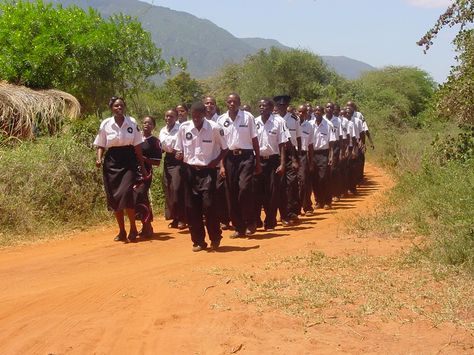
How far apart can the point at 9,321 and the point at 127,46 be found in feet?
41.9

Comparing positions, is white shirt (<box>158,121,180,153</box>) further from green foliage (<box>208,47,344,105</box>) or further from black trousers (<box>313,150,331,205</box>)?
green foliage (<box>208,47,344,105</box>)

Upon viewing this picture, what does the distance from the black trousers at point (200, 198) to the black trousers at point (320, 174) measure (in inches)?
207

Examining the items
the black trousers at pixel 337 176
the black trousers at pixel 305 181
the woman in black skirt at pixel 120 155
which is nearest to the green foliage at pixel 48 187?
the woman in black skirt at pixel 120 155

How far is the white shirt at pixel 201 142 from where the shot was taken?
28.1 feet

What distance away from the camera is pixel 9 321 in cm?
588

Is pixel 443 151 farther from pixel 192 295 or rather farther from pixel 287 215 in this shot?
pixel 192 295

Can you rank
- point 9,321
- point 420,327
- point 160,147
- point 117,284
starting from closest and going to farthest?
point 420,327 → point 9,321 → point 117,284 → point 160,147

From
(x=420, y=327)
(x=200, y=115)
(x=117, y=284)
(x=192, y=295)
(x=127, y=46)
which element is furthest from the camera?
(x=127, y=46)

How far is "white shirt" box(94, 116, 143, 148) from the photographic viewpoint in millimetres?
9469

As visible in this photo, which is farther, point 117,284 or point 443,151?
point 443,151

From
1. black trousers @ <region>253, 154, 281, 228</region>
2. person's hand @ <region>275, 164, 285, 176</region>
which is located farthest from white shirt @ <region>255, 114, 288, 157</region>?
person's hand @ <region>275, 164, 285, 176</region>

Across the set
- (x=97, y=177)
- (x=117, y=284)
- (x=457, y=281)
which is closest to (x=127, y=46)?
(x=97, y=177)

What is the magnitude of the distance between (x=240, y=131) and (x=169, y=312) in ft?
13.4

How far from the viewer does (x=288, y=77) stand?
32.0 m
